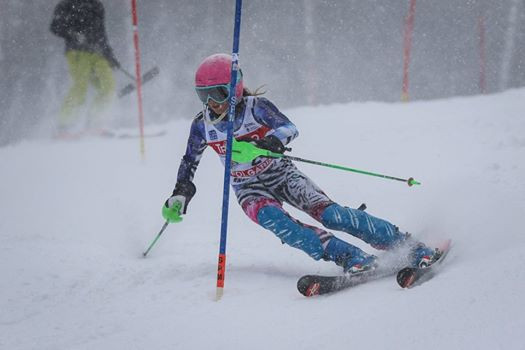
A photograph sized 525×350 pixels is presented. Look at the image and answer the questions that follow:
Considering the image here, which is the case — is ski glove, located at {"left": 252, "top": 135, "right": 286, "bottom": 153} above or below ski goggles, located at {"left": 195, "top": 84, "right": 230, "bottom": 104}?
below

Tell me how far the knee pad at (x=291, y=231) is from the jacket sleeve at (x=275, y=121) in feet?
1.31

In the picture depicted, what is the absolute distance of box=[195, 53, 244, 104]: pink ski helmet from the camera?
3.13 metres

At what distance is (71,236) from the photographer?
4469 millimetres

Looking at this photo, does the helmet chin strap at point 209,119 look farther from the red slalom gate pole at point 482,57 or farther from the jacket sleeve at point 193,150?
the red slalom gate pole at point 482,57

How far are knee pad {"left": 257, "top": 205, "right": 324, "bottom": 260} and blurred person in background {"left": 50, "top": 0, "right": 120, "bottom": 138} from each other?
5.45 meters

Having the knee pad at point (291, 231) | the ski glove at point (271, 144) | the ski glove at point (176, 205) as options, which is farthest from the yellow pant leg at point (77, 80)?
the ski glove at point (271, 144)

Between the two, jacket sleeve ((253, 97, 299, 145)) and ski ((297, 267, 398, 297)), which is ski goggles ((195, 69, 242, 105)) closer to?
jacket sleeve ((253, 97, 299, 145))

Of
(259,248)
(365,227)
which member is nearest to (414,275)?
(365,227)

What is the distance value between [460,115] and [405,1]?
492 centimetres

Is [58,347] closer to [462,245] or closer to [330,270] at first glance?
[330,270]

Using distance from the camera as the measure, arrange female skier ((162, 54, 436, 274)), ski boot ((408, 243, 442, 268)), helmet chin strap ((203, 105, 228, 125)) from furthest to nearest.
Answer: helmet chin strap ((203, 105, 228, 125)), female skier ((162, 54, 436, 274)), ski boot ((408, 243, 442, 268))

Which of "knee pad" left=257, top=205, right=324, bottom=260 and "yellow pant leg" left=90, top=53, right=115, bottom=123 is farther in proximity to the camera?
"yellow pant leg" left=90, top=53, right=115, bottom=123

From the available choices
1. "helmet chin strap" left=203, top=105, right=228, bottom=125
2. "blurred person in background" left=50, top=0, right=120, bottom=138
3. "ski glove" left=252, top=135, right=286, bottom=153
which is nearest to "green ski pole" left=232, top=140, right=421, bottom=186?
"ski glove" left=252, top=135, right=286, bottom=153

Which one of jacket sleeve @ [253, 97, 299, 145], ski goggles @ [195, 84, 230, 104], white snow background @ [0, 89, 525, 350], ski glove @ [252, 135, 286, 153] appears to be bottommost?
white snow background @ [0, 89, 525, 350]
